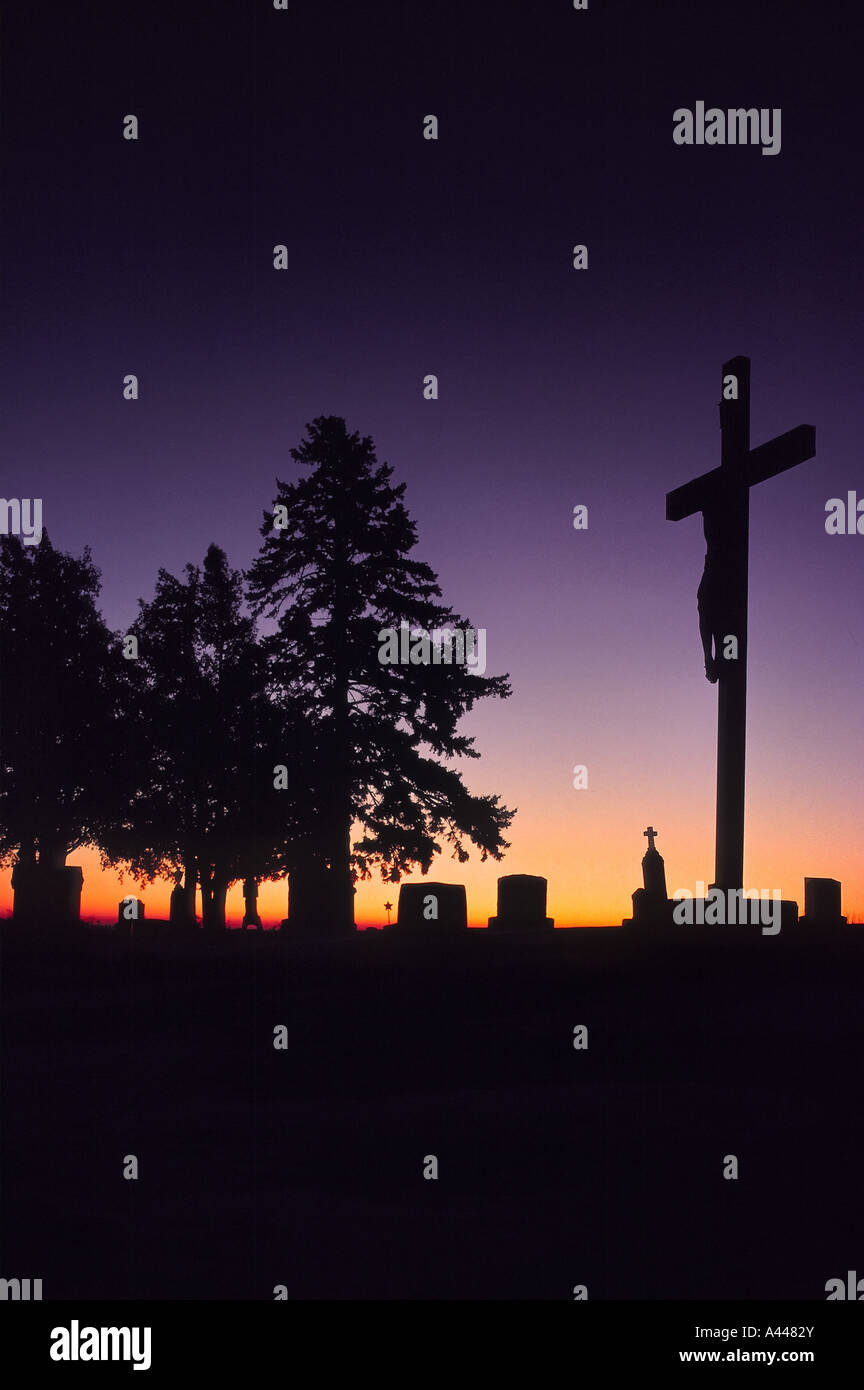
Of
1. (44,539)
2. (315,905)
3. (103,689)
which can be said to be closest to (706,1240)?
(315,905)

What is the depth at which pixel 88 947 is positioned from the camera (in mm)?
14867

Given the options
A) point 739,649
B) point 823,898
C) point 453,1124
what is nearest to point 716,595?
point 739,649

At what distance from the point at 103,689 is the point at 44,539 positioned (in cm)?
489

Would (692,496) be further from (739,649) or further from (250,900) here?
(250,900)

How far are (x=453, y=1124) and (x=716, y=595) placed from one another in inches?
268

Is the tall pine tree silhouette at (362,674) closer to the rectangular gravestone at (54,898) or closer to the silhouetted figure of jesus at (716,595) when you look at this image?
the rectangular gravestone at (54,898)

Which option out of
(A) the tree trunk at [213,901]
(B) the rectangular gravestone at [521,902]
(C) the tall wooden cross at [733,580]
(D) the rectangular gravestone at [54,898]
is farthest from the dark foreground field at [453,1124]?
(A) the tree trunk at [213,901]

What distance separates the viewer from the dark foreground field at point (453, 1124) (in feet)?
16.0

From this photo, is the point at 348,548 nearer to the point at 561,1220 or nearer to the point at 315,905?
the point at 315,905

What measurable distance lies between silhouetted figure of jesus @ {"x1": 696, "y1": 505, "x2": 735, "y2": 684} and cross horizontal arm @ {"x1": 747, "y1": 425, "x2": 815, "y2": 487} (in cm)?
53

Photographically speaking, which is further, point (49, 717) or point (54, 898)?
point (49, 717)

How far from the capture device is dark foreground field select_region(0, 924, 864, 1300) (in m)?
4.89

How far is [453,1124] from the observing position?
676cm

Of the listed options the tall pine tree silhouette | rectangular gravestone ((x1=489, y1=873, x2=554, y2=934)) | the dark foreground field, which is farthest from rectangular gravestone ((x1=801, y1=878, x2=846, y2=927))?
the tall pine tree silhouette
